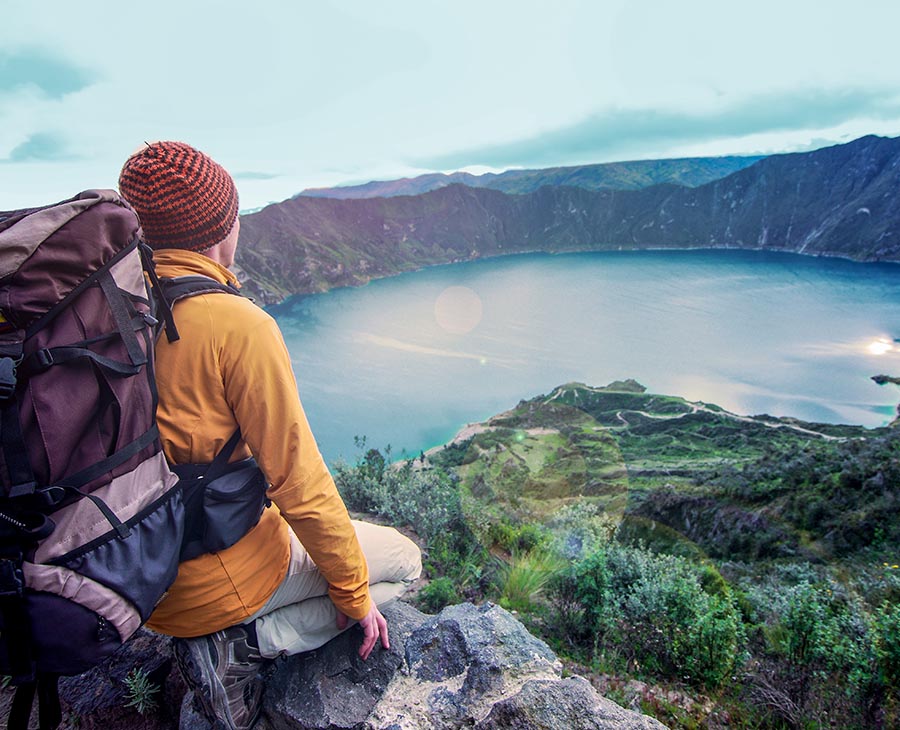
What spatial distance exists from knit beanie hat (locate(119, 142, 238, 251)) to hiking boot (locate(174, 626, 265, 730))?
113 cm

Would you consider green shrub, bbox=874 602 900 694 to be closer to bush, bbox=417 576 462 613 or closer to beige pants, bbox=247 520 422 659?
bush, bbox=417 576 462 613

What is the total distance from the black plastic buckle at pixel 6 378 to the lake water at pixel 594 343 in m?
29.5

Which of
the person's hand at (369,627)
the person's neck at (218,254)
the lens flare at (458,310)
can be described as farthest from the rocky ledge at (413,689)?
the lens flare at (458,310)

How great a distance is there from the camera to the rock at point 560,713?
1494 millimetres

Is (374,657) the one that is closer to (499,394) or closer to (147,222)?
(147,222)

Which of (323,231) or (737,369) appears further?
(323,231)

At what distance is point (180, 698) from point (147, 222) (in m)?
1.89

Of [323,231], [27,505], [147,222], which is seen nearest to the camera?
[27,505]

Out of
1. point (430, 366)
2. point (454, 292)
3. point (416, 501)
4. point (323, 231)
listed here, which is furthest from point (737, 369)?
point (323, 231)

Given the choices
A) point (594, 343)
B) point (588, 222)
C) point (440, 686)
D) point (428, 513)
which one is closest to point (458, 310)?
point (594, 343)

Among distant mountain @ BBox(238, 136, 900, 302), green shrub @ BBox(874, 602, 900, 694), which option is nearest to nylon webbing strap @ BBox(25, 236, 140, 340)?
green shrub @ BBox(874, 602, 900, 694)

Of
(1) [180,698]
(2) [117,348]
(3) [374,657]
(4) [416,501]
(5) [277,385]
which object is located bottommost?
(4) [416,501]

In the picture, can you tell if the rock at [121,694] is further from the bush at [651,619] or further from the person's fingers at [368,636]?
the bush at [651,619]

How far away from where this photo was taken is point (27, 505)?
2.98 feet
